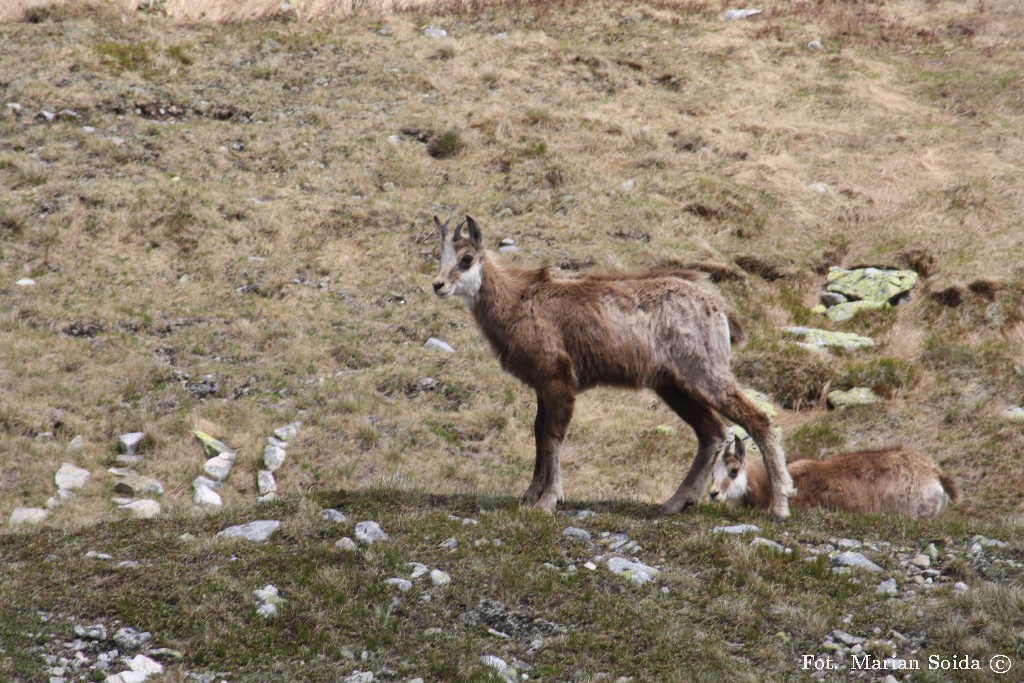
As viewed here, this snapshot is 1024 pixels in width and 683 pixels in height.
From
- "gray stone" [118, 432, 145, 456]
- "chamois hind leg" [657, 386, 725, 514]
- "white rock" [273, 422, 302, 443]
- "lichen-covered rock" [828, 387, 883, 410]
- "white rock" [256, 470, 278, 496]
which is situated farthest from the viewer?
"lichen-covered rock" [828, 387, 883, 410]

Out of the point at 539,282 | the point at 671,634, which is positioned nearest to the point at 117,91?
the point at 539,282

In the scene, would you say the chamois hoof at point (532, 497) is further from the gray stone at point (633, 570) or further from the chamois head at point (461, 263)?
the chamois head at point (461, 263)

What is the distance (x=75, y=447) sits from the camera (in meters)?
13.7

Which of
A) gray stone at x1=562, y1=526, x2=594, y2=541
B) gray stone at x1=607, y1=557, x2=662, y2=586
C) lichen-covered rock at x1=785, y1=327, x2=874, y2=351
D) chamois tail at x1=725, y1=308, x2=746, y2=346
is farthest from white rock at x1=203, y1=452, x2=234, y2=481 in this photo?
lichen-covered rock at x1=785, y1=327, x2=874, y2=351

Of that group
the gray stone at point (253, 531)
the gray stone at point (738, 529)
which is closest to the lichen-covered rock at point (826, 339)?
the gray stone at point (738, 529)

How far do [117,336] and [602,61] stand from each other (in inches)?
704

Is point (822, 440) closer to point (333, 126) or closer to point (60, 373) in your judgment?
point (60, 373)

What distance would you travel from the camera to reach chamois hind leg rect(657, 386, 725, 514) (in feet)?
34.4

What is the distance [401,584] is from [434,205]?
49.2 ft

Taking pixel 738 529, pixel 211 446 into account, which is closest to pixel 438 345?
pixel 211 446

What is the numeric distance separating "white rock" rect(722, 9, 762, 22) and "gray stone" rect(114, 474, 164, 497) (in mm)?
27381

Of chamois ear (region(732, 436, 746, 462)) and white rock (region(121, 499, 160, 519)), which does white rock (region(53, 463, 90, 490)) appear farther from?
chamois ear (region(732, 436, 746, 462))

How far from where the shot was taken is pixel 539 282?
35.9 ft

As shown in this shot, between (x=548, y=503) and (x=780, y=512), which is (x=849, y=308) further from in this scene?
(x=548, y=503)
